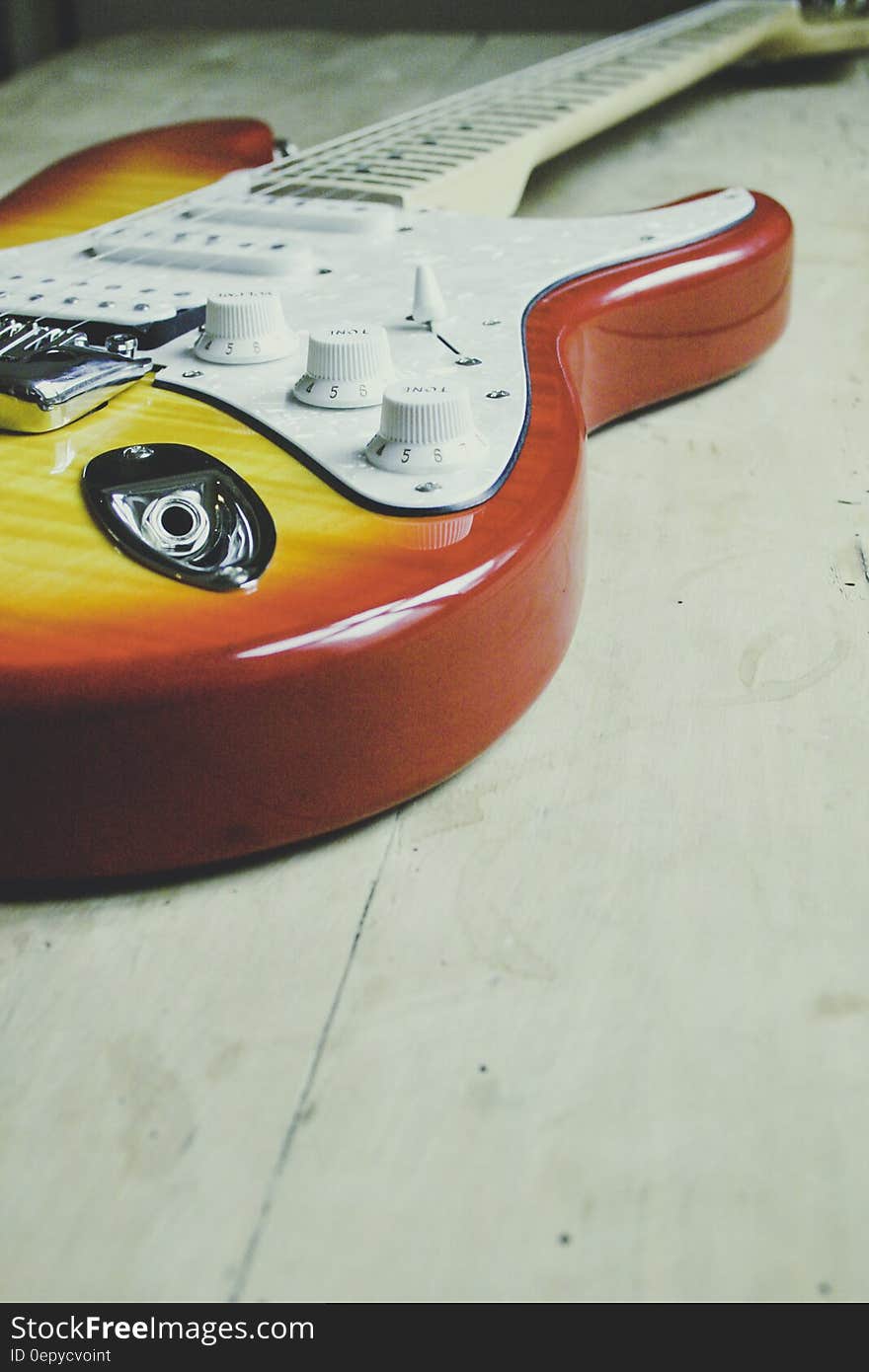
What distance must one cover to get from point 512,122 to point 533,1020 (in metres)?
1.00

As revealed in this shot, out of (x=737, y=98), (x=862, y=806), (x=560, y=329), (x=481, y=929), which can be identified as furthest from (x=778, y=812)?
(x=737, y=98)

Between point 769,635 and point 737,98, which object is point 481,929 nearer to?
point 769,635

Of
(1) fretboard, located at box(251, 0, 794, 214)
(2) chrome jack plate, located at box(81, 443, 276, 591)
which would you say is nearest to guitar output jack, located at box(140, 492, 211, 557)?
(2) chrome jack plate, located at box(81, 443, 276, 591)

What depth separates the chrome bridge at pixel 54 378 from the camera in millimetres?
596

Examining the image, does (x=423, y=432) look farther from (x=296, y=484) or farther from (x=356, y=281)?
(x=356, y=281)

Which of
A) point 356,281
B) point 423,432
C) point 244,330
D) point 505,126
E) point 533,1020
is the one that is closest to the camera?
point 533,1020

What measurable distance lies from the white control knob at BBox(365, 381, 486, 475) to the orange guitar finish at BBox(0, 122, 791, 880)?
0.03 m

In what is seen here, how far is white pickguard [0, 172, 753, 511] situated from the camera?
0.59 m

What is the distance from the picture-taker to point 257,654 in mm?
458

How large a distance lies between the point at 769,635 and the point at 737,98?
1.41m

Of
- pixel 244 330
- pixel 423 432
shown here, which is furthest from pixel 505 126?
pixel 423 432

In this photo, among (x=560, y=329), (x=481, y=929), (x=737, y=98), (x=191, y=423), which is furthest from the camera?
(x=737, y=98)

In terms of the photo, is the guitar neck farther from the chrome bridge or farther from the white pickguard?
the chrome bridge
